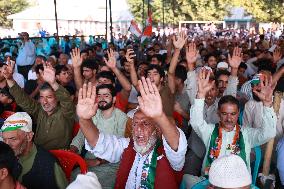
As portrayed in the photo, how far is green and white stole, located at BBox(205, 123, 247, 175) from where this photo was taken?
12.1ft

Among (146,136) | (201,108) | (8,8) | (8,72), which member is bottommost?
(146,136)

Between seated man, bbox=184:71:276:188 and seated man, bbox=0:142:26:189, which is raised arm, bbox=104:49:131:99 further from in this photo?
seated man, bbox=0:142:26:189

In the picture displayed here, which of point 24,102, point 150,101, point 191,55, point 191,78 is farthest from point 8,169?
point 191,55

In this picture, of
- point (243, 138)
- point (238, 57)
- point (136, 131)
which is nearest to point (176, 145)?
point (136, 131)

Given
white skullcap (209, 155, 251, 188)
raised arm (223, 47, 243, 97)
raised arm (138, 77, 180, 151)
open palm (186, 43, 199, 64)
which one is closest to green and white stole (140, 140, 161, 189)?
raised arm (138, 77, 180, 151)

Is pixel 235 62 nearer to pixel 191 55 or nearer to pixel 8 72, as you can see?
pixel 191 55

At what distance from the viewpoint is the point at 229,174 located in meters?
2.42

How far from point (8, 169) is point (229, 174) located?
1.36 metres

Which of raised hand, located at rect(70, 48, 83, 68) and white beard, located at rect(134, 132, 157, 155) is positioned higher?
raised hand, located at rect(70, 48, 83, 68)

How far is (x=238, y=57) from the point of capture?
5.49 meters

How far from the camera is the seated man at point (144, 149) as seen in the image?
9.84 feet

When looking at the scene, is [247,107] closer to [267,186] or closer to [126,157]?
[267,186]

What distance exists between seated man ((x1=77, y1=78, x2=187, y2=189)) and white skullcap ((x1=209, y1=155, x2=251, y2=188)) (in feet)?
1.72

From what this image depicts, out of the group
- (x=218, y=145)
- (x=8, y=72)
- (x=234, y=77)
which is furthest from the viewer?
(x=234, y=77)
